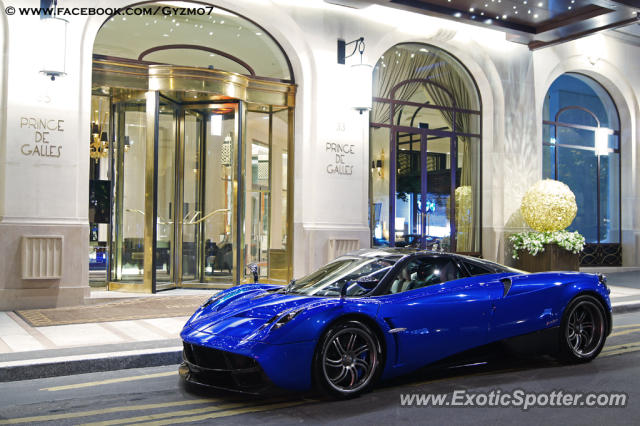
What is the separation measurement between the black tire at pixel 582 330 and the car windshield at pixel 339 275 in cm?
195

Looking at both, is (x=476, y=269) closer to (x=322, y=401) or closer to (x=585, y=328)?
(x=585, y=328)

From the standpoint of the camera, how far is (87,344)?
23.8 ft

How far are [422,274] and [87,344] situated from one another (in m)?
3.87

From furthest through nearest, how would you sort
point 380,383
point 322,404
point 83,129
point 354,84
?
point 354,84
point 83,129
point 380,383
point 322,404

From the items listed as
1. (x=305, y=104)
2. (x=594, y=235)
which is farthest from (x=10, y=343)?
(x=594, y=235)

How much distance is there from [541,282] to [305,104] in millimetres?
7856

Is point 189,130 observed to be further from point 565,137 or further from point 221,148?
point 565,137

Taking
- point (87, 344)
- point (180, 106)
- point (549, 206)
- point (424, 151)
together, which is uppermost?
point (180, 106)

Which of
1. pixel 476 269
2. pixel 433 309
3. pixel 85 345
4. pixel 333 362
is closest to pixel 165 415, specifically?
pixel 333 362

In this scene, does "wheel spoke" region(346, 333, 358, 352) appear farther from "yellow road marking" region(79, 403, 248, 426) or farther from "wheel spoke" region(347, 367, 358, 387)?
"yellow road marking" region(79, 403, 248, 426)

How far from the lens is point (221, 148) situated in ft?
43.1

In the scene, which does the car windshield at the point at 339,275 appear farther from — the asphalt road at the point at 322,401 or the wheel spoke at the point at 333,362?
the asphalt road at the point at 322,401

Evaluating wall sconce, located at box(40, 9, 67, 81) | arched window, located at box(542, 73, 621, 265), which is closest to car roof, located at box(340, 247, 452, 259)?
wall sconce, located at box(40, 9, 67, 81)

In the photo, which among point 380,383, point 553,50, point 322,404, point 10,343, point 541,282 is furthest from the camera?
point 553,50
